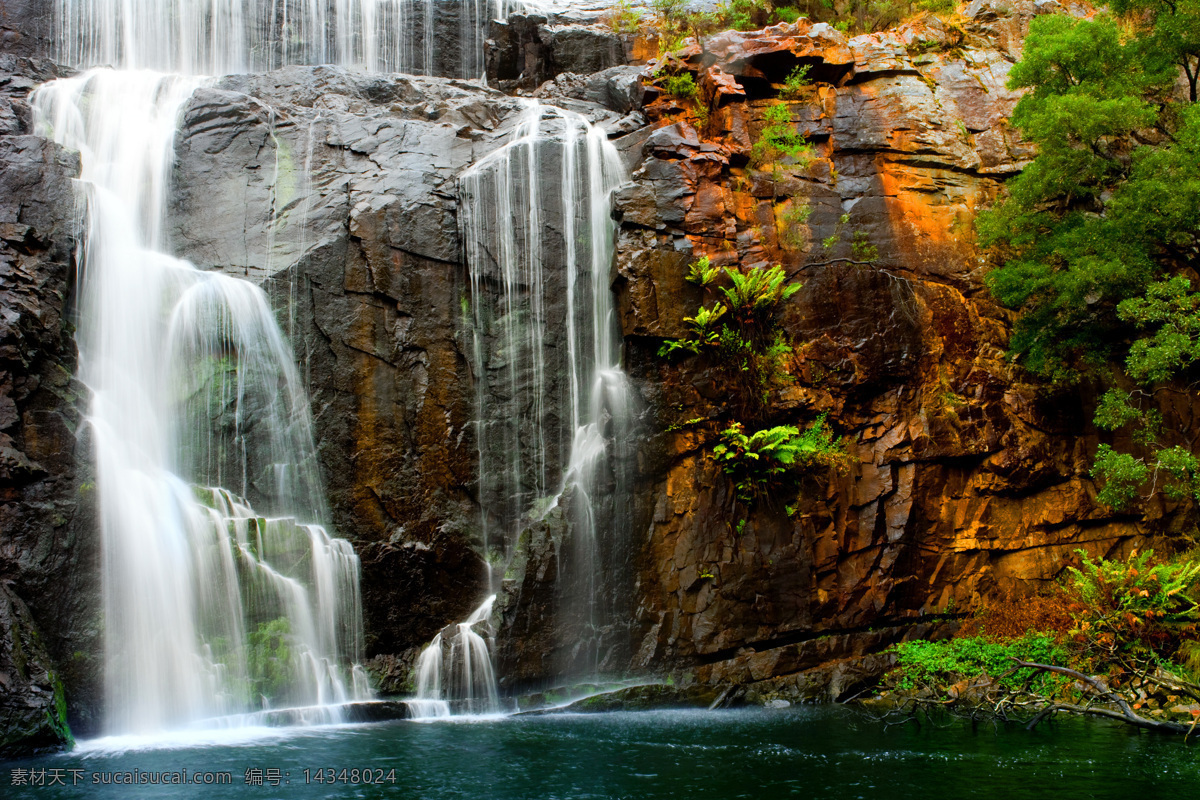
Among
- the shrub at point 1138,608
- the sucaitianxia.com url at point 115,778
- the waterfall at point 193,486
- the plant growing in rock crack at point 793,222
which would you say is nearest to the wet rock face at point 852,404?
the plant growing in rock crack at point 793,222

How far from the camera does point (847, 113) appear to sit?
1772 cm

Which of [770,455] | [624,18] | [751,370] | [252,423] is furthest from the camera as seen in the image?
[624,18]

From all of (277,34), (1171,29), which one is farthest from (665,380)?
(277,34)

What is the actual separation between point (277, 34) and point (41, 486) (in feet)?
43.8

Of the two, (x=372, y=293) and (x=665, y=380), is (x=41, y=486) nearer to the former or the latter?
(x=372, y=293)

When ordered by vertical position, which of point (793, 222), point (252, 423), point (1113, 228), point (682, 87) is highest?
point (682, 87)

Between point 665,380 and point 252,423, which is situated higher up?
point 665,380

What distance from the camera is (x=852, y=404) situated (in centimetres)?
1510

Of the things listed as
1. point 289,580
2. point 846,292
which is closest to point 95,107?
point 289,580

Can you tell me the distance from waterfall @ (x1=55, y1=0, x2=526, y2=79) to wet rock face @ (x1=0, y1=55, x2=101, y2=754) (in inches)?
285

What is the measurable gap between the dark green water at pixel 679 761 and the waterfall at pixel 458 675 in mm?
932

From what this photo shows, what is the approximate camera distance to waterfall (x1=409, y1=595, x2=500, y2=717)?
504 inches

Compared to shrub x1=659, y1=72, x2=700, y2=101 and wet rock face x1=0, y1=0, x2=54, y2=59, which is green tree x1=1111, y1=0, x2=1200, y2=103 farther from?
wet rock face x1=0, y1=0, x2=54, y2=59

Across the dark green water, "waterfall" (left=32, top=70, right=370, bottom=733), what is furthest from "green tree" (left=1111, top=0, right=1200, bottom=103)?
"waterfall" (left=32, top=70, right=370, bottom=733)
